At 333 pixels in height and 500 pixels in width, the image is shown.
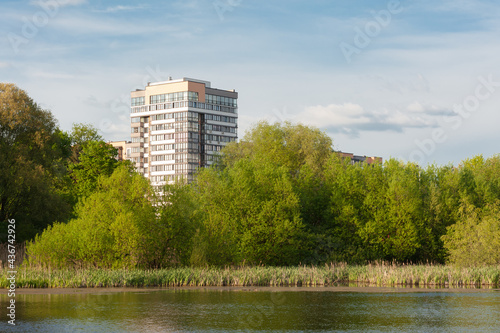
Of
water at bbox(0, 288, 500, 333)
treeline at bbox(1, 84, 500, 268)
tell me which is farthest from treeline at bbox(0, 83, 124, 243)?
water at bbox(0, 288, 500, 333)

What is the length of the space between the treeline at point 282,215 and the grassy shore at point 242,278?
4290mm

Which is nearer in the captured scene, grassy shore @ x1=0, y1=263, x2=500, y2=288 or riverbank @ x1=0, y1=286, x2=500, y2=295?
riverbank @ x1=0, y1=286, x2=500, y2=295

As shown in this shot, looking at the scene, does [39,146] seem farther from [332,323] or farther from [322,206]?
[332,323]

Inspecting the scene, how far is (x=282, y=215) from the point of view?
234 ft

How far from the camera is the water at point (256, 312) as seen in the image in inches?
1158

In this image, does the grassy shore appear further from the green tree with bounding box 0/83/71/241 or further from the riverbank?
the green tree with bounding box 0/83/71/241

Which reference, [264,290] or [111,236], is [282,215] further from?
[264,290]

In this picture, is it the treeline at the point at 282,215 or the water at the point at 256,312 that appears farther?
the treeline at the point at 282,215

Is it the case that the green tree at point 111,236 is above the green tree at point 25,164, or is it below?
below

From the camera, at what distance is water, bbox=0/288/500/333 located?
96.5ft

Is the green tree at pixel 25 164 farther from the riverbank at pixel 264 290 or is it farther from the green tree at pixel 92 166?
the riverbank at pixel 264 290

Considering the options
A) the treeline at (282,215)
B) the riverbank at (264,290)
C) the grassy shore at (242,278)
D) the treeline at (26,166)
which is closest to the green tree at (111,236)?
the treeline at (282,215)

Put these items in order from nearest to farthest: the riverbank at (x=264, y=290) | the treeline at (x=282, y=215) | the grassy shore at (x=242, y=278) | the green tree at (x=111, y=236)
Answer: the riverbank at (x=264, y=290)
the grassy shore at (x=242, y=278)
the green tree at (x=111, y=236)
the treeline at (x=282, y=215)

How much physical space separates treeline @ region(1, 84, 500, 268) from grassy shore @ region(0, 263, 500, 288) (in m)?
4.29
